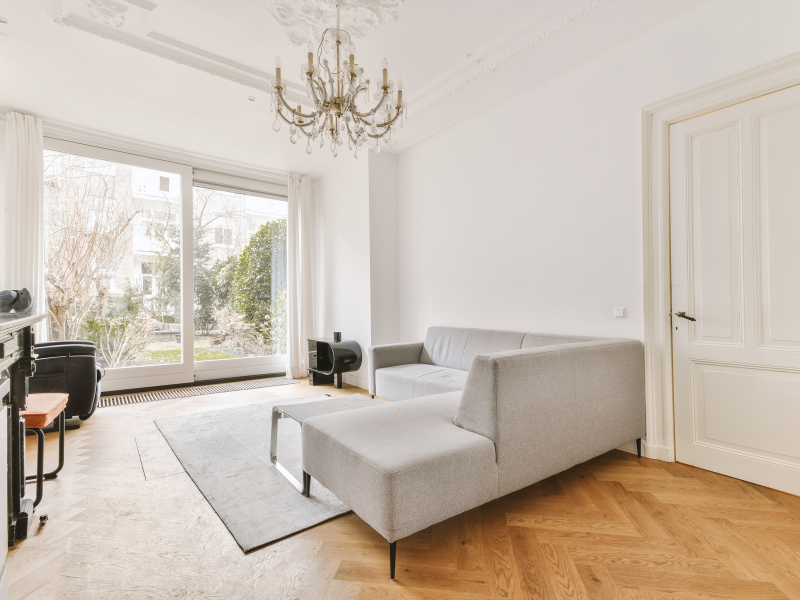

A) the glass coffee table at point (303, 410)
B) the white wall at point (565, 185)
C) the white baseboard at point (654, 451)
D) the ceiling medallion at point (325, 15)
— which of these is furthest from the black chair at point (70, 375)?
the white baseboard at point (654, 451)

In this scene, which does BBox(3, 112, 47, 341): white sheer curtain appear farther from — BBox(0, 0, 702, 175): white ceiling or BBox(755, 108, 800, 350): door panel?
BBox(755, 108, 800, 350): door panel

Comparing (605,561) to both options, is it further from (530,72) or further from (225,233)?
(225,233)

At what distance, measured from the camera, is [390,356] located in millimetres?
3875

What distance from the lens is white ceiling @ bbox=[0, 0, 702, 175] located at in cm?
251

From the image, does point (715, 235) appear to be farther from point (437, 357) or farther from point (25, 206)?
point (25, 206)

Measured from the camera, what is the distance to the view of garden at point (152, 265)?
4.24m

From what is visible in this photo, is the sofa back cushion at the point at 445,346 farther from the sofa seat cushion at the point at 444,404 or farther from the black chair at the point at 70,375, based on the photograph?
the black chair at the point at 70,375

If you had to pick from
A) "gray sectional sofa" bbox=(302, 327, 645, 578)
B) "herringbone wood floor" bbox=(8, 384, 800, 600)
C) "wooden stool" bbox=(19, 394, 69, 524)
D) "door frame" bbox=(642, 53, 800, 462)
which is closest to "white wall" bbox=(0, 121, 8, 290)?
"wooden stool" bbox=(19, 394, 69, 524)

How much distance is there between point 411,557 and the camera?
64.0 inches

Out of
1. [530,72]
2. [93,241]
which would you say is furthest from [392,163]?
[93,241]

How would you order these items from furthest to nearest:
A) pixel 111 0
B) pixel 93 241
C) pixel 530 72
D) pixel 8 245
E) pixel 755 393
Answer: pixel 93 241, pixel 8 245, pixel 530 72, pixel 111 0, pixel 755 393

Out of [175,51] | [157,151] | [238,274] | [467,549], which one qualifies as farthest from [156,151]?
[467,549]

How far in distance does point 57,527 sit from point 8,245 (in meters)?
3.17

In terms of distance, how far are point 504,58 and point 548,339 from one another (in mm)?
2115
